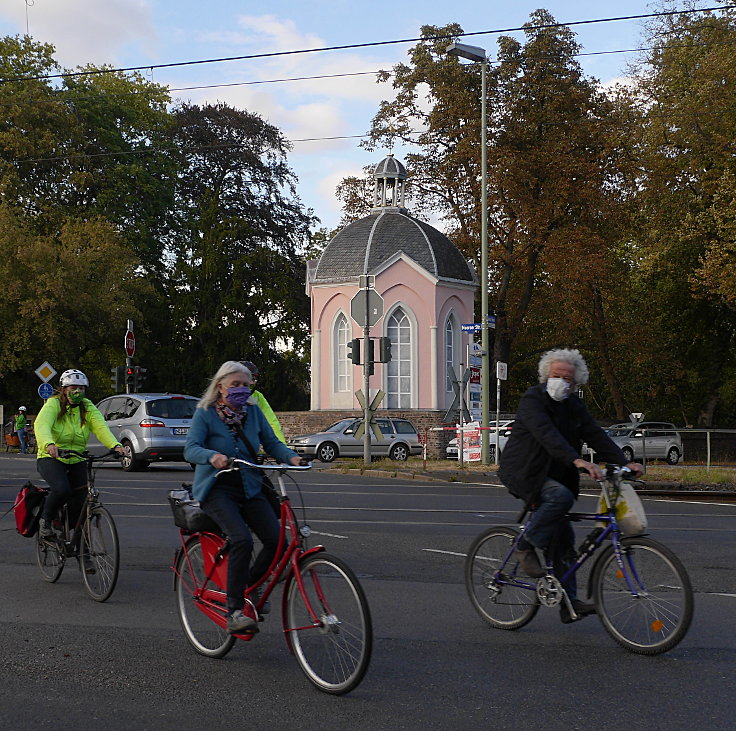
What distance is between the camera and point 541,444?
6.95 m

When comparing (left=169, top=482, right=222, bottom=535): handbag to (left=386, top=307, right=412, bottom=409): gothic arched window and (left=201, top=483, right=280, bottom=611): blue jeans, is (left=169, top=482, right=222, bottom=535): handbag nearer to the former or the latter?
(left=201, top=483, right=280, bottom=611): blue jeans

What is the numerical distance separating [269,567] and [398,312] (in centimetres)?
3502

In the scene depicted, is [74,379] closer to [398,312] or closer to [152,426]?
[152,426]

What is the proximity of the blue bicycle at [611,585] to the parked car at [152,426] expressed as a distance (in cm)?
1749

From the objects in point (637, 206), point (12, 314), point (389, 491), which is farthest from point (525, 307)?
point (389, 491)

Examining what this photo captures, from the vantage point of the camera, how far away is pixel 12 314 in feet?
137

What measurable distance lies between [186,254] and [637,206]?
21.9 meters

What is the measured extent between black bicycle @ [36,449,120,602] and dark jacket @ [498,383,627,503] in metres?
3.05

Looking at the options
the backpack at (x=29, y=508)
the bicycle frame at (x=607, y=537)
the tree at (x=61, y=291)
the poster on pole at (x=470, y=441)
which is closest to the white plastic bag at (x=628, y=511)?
the bicycle frame at (x=607, y=537)

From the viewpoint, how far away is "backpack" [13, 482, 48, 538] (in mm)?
9516

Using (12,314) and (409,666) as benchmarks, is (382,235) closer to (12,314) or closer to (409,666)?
(12,314)

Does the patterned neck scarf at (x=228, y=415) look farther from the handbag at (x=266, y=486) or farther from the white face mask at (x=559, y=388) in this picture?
the white face mask at (x=559, y=388)

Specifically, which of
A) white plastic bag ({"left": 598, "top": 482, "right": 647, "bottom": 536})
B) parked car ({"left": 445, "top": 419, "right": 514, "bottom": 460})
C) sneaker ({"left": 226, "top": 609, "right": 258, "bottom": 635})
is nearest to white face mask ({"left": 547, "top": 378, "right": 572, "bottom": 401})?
white plastic bag ({"left": 598, "top": 482, "right": 647, "bottom": 536})

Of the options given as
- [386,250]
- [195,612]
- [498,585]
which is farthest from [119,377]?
[195,612]
